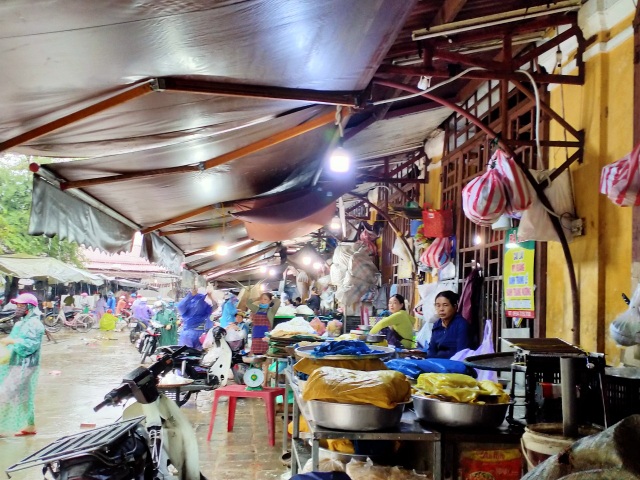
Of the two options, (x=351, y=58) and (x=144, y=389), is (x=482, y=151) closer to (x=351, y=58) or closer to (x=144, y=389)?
(x=351, y=58)

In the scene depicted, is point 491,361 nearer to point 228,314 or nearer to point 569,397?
point 569,397

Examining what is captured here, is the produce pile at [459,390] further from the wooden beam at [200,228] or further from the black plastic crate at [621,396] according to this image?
the wooden beam at [200,228]

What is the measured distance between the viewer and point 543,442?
239 centimetres

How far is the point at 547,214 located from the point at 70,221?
4782mm

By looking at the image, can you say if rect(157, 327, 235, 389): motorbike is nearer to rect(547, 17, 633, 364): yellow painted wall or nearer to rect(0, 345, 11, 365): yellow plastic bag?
rect(0, 345, 11, 365): yellow plastic bag

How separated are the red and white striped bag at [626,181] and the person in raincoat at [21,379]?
7800 mm

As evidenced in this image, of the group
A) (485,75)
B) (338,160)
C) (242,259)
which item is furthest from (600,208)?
(242,259)

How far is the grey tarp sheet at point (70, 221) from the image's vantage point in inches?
188

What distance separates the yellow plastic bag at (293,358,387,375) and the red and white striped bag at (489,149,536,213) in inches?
88.1

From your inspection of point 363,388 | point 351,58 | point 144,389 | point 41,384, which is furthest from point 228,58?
point 41,384

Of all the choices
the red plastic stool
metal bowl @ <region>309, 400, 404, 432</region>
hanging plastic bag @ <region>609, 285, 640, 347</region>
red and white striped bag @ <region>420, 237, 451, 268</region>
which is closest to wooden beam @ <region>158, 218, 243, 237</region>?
the red plastic stool

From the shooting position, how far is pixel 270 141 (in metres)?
4.71

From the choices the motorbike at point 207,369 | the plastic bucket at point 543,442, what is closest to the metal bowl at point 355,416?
the plastic bucket at point 543,442

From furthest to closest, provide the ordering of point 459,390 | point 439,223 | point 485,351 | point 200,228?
point 200,228 < point 439,223 < point 485,351 < point 459,390
